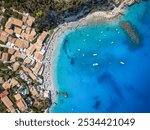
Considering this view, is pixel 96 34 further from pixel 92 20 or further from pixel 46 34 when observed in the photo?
pixel 46 34

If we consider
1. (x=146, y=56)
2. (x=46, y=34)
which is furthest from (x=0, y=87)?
(x=146, y=56)

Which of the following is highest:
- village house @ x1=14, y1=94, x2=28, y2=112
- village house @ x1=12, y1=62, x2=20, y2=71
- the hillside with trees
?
the hillside with trees

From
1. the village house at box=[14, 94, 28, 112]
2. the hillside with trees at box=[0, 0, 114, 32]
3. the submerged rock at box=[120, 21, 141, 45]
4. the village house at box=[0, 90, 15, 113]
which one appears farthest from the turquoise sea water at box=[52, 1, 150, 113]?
the village house at box=[0, 90, 15, 113]

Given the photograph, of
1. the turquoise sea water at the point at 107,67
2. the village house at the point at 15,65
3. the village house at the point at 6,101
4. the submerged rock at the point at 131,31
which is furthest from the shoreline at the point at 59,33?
the village house at the point at 6,101

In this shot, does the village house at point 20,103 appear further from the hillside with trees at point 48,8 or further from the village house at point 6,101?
the hillside with trees at point 48,8

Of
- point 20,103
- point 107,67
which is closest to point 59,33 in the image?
point 107,67

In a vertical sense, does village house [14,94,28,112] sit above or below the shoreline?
below

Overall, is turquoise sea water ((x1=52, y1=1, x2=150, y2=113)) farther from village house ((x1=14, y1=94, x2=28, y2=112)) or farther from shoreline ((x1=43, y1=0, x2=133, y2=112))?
village house ((x1=14, y1=94, x2=28, y2=112))
